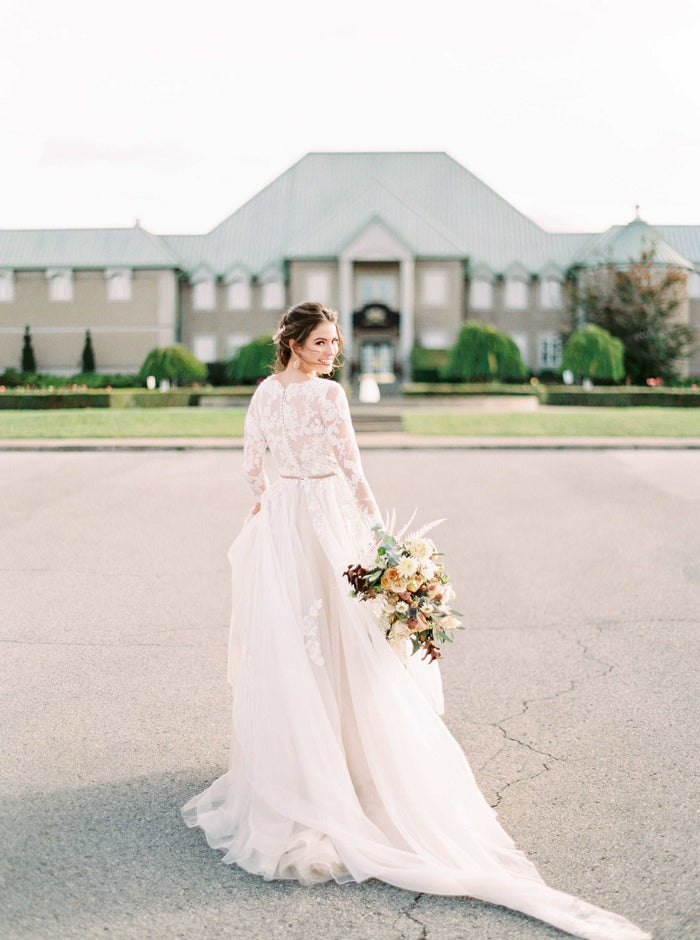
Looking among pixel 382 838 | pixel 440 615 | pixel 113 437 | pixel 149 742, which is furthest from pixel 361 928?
pixel 113 437

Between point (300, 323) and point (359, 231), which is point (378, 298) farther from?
point (300, 323)

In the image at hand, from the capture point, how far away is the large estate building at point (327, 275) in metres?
58.2

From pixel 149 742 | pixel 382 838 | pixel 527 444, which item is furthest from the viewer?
pixel 527 444

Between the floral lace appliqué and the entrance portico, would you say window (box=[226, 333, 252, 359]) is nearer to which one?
the entrance portico

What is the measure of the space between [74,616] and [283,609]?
397cm

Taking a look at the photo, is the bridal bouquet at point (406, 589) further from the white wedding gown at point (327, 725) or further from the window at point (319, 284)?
the window at point (319, 284)

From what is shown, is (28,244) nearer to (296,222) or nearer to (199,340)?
(199,340)

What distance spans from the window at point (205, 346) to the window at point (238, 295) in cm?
205

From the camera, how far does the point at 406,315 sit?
57812mm

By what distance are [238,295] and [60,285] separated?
33.6ft

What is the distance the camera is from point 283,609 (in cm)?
400

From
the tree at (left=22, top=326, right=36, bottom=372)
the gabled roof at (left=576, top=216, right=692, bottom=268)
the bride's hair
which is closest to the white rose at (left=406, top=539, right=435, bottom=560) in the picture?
the bride's hair

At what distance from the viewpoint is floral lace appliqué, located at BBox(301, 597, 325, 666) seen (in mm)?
3947

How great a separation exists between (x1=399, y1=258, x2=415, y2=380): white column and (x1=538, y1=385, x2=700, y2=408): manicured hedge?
17.1 meters
